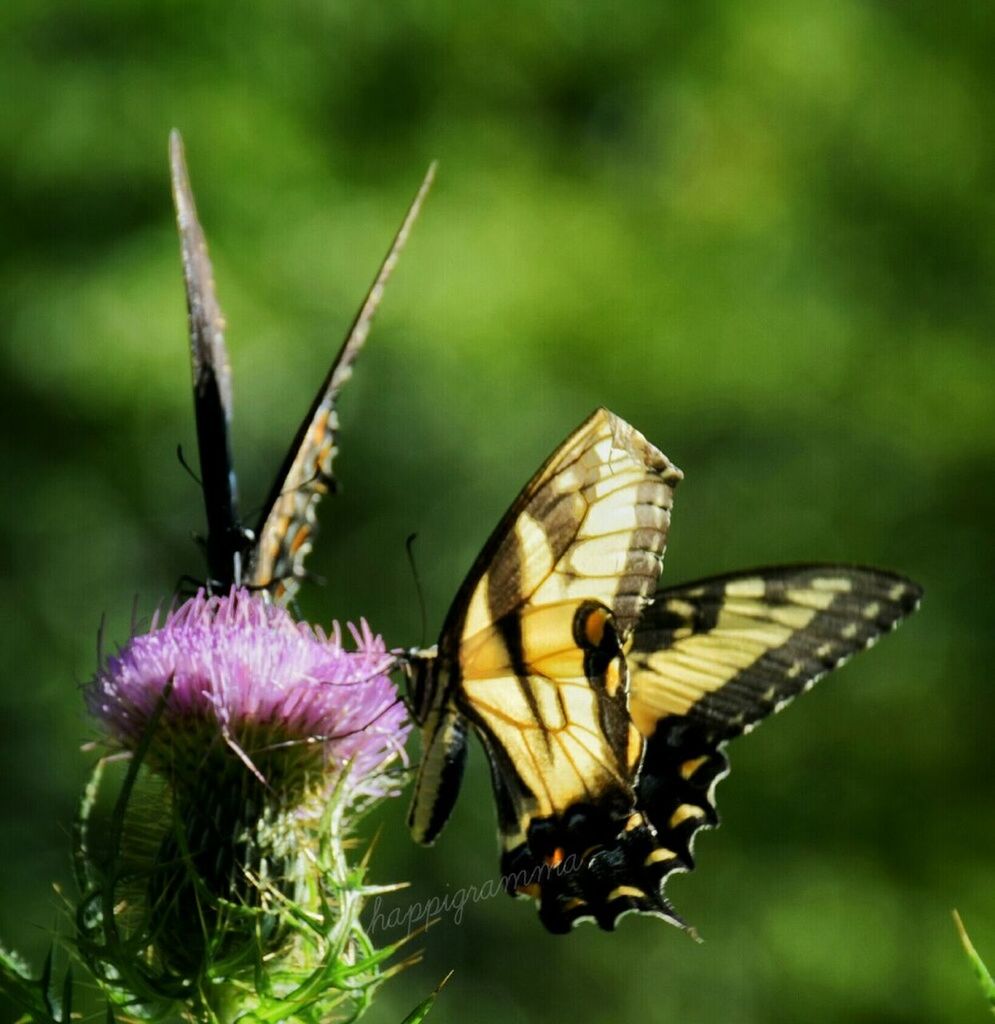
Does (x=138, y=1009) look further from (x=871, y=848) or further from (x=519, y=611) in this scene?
(x=871, y=848)

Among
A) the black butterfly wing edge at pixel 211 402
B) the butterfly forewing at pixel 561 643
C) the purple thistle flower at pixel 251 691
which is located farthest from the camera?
the black butterfly wing edge at pixel 211 402

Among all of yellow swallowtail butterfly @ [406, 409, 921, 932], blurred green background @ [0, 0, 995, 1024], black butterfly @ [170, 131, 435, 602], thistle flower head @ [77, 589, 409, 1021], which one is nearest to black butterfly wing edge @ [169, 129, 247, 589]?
black butterfly @ [170, 131, 435, 602]

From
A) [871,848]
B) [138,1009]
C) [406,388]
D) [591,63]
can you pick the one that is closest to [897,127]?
[591,63]

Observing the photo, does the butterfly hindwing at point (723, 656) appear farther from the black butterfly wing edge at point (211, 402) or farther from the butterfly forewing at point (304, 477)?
the black butterfly wing edge at point (211, 402)

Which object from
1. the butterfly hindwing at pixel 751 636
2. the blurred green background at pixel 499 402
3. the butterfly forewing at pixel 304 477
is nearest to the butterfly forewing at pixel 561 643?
the butterfly hindwing at pixel 751 636

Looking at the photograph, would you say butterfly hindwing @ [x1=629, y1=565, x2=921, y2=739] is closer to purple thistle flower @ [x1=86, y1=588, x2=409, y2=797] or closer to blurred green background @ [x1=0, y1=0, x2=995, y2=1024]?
purple thistle flower @ [x1=86, y1=588, x2=409, y2=797]

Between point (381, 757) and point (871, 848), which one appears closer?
point (381, 757)
